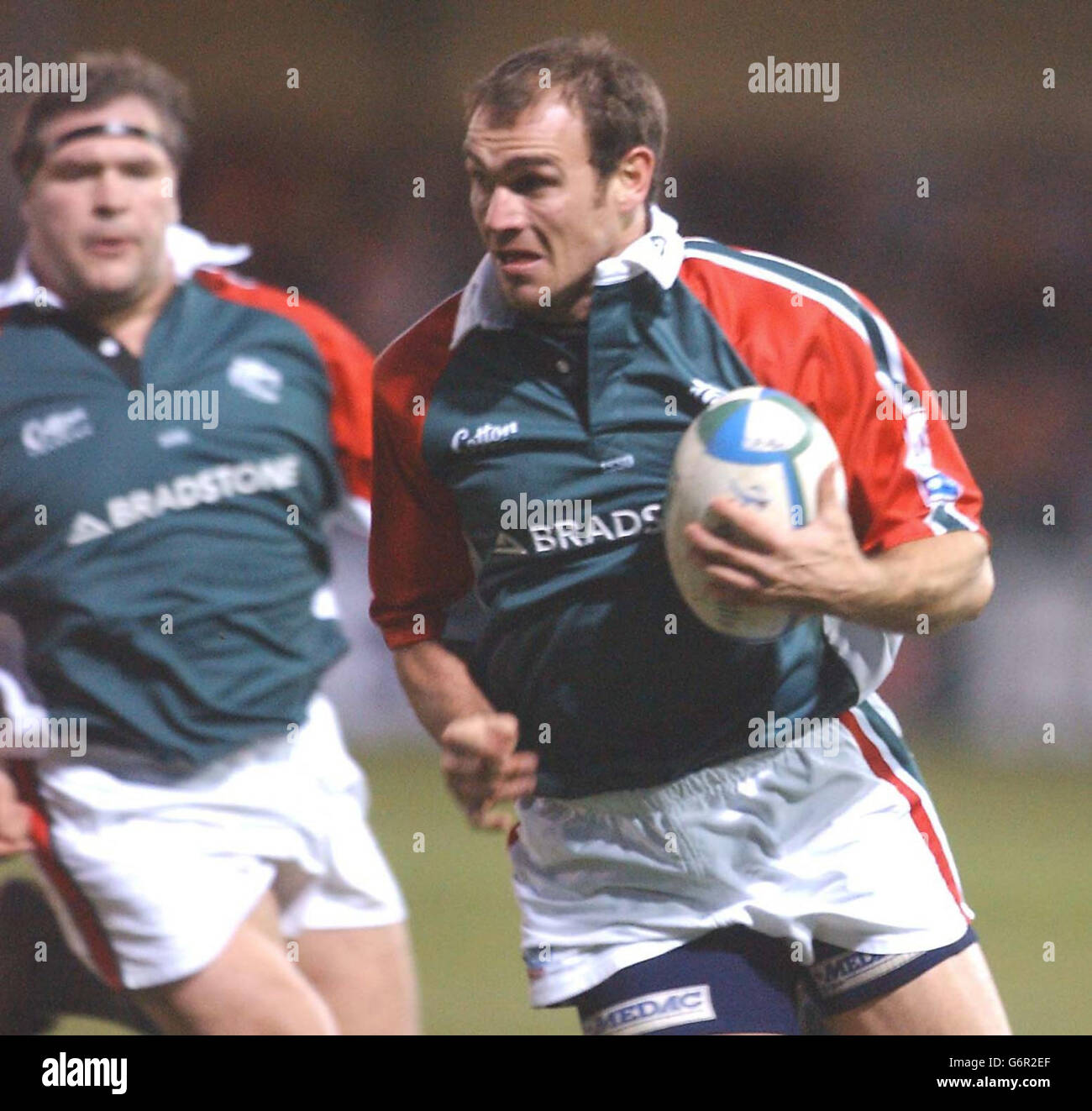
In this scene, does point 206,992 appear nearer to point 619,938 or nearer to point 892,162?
point 619,938

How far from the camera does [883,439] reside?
3.21 m

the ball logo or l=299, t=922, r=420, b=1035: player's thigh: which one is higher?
the ball logo

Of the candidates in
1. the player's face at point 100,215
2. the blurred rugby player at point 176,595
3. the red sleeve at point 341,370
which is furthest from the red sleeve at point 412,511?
the player's face at point 100,215

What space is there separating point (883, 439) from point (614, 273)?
1.74 feet

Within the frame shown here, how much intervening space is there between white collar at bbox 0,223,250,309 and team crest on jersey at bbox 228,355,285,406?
0.26 m

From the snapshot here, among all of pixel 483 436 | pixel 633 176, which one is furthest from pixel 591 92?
pixel 483 436

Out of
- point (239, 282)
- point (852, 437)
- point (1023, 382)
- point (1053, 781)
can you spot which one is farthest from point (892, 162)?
point (852, 437)

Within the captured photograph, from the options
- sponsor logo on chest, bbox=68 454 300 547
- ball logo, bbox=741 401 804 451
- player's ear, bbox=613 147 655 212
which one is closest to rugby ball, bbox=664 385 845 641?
ball logo, bbox=741 401 804 451

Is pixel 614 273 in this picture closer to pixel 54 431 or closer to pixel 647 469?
pixel 647 469

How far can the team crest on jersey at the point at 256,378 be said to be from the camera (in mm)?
4133

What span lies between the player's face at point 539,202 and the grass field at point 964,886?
3030 mm

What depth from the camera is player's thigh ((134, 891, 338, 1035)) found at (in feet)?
12.3

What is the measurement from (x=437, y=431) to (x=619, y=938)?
0.92m

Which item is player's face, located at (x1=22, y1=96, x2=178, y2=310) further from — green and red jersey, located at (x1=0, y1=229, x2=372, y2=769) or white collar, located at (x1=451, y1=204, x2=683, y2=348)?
white collar, located at (x1=451, y1=204, x2=683, y2=348)
